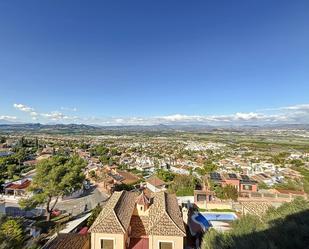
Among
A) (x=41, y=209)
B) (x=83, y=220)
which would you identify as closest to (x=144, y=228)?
(x=83, y=220)

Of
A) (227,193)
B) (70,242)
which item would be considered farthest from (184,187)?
(70,242)

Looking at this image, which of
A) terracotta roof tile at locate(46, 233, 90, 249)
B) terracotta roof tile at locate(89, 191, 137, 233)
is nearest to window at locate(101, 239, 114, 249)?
terracotta roof tile at locate(89, 191, 137, 233)

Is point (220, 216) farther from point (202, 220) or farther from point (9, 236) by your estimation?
point (9, 236)

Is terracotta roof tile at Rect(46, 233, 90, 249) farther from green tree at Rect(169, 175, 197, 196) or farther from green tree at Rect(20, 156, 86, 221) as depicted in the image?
green tree at Rect(169, 175, 197, 196)

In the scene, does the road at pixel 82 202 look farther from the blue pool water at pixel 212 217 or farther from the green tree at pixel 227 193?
the green tree at pixel 227 193

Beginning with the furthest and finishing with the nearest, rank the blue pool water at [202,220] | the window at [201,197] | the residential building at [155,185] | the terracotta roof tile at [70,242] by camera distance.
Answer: the residential building at [155,185]
the window at [201,197]
the blue pool water at [202,220]
the terracotta roof tile at [70,242]

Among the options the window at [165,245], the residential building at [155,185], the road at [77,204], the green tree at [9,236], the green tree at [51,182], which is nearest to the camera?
the green tree at [9,236]

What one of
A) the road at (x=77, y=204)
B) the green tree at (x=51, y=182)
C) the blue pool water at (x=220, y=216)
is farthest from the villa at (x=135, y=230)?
the road at (x=77, y=204)

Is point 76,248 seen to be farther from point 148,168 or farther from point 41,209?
point 148,168
